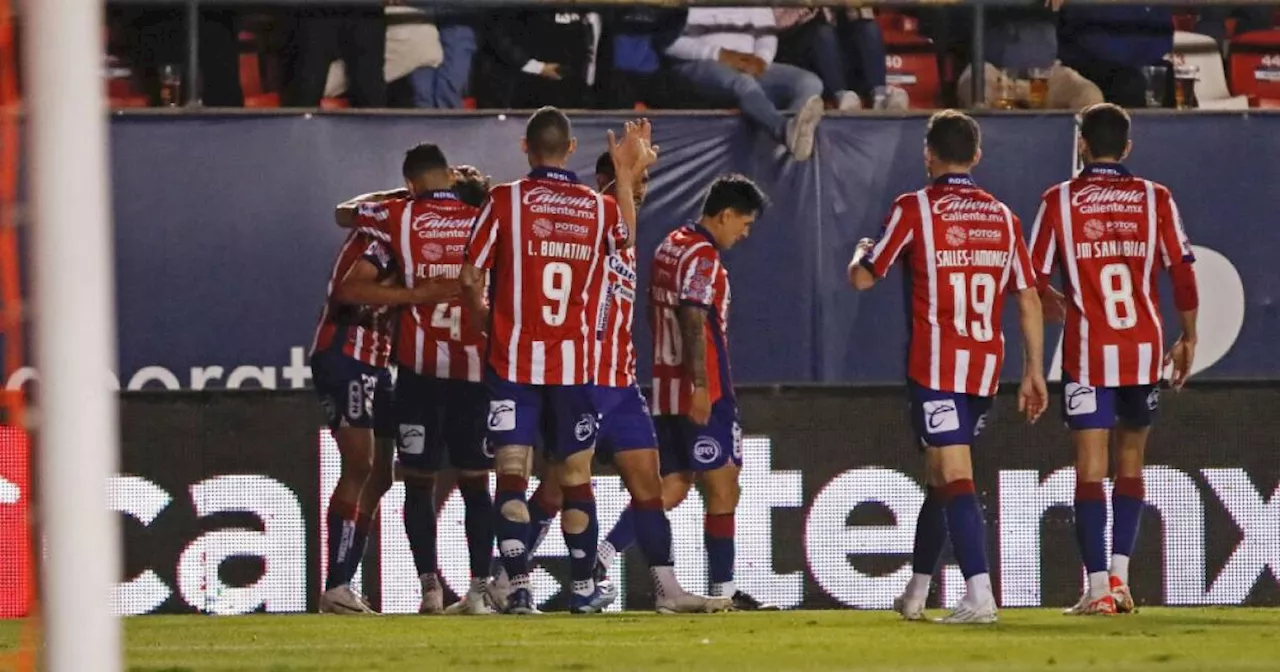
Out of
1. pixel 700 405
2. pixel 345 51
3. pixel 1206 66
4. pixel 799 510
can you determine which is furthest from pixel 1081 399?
pixel 1206 66

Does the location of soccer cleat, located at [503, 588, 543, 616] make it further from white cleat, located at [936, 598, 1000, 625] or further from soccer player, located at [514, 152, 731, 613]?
white cleat, located at [936, 598, 1000, 625]

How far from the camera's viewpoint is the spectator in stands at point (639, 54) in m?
13.6

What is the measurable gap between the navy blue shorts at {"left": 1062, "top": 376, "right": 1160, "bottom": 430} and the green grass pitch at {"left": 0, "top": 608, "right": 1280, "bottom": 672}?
0.75 m

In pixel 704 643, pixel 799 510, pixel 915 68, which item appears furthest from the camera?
pixel 915 68

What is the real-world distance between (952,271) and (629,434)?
156cm

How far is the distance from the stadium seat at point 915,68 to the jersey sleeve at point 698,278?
177 inches

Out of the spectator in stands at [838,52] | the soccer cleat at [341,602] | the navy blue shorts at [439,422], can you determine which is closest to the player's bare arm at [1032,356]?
the navy blue shorts at [439,422]

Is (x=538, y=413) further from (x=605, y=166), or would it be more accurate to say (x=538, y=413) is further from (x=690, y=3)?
(x=690, y=3)

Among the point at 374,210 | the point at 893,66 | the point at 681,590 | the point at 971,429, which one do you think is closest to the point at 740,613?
the point at 681,590

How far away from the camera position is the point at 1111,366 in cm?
929

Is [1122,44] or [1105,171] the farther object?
[1122,44]

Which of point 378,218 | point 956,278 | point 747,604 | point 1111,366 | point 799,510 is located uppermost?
point 378,218

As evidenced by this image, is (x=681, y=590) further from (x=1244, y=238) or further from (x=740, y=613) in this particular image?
(x=1244, y=238)

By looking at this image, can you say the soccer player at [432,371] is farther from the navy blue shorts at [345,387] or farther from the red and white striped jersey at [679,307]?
the red and white striped jersey at [679,307]
